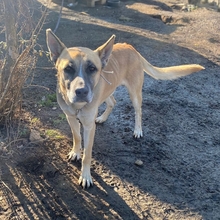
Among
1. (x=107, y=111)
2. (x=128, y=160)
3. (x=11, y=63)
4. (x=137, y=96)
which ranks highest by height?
(x=11, y=63)

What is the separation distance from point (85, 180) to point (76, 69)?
128cm

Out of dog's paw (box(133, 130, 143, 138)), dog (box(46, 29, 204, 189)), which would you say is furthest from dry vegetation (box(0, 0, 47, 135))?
dog's paw (box(133, 130, 143, 138))

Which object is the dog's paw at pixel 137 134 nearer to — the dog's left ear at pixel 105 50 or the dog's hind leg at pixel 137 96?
the dog's hind leg at pixel 137 96

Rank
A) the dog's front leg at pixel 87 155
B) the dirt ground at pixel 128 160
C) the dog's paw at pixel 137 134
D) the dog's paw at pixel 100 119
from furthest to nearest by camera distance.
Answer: the dog's paw at pixel 100 119 < the dog's paw at pixel 137 134 < the dog's front leg at pixel 87 155 < the dirt ground at pixel 128 160

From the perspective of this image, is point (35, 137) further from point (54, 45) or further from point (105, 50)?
point (105, 50)

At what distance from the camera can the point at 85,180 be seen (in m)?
3.67

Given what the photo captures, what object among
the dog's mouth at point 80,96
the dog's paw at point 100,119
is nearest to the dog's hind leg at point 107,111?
the dog's paw at point 100,119

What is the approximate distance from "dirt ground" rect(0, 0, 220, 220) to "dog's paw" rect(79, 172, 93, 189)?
0.08 m

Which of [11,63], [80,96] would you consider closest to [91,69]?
[80,96]

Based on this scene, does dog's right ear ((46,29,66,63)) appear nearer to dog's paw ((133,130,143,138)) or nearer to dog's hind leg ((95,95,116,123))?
dog's hind leg ((95,95,116,123))

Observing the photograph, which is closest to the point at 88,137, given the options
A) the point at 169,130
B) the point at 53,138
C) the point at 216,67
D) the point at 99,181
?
the point at 99,181

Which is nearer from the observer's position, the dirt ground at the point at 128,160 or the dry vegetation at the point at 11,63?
the dirt ground at the point at 128,160

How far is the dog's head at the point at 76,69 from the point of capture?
121 inches

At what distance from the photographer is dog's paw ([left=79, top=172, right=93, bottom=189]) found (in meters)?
3.67
